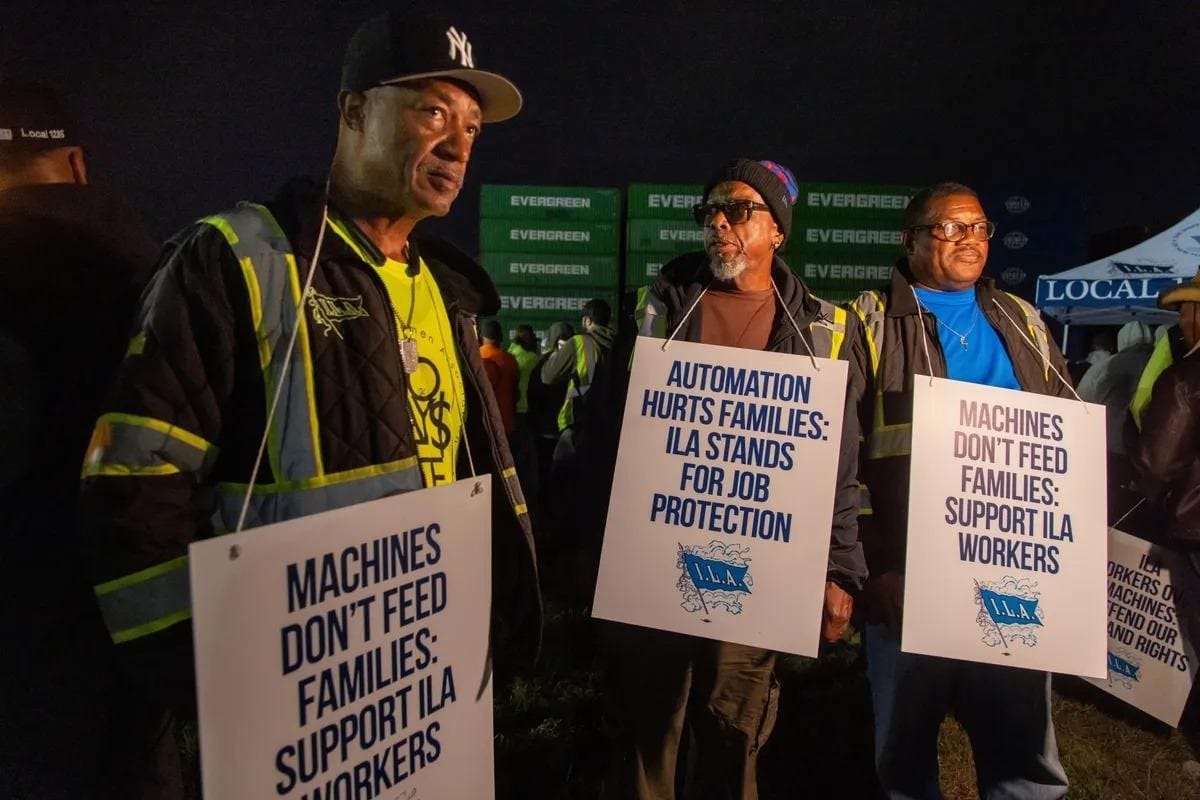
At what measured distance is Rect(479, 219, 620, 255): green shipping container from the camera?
12.8 metres

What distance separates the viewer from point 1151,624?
246 cm

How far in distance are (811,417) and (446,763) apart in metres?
1.25

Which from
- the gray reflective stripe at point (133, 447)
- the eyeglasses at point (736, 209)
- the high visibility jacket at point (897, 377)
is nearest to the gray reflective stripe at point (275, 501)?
the gray reflective stripe at point (133, 447)

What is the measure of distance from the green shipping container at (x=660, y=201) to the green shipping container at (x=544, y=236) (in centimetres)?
57

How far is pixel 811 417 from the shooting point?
77.7 inches

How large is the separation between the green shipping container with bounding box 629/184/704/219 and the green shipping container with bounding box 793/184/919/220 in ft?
6.43

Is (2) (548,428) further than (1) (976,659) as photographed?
Yes

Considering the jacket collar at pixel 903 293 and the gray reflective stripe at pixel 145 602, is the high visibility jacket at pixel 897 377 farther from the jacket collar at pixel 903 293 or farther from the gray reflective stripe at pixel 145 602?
the gray reflective stripe at pixel 145 602

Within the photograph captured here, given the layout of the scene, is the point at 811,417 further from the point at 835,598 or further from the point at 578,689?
the point at 578,689

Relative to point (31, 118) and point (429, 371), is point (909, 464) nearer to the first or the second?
point (429, 371)

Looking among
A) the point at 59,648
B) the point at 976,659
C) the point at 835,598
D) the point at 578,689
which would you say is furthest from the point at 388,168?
the point at 578,689

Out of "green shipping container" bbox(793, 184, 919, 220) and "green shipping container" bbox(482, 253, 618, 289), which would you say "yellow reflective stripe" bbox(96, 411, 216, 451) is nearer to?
"green shipping container" bbox(482, 253, 618, 289)

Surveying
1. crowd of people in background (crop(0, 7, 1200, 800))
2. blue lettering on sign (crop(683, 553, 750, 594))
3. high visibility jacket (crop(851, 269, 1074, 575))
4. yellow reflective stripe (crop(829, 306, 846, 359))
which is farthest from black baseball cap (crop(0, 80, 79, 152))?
high visibility jacket (crop(851, 269, 1074, 575))

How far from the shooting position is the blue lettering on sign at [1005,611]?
6.55 ft
